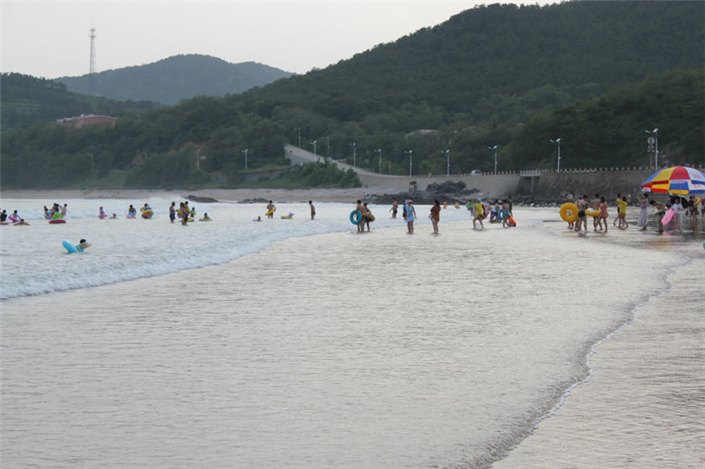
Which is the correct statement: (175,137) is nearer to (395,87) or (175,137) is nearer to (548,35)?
(395,87)

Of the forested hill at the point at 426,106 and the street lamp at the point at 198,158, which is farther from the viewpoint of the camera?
the street lamp at the point at 198,158

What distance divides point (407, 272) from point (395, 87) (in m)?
178

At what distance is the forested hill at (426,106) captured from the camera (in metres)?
144

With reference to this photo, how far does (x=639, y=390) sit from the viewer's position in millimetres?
6324

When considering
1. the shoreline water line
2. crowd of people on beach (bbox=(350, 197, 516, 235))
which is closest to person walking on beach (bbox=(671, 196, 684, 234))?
crowd of people on beach (bbox=(350, 197, 516, 235))

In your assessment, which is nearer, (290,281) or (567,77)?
(290,281)

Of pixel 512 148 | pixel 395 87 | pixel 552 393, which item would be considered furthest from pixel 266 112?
pixel 552 393

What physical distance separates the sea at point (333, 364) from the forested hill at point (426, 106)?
102 meters

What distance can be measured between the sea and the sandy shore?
83471 mm

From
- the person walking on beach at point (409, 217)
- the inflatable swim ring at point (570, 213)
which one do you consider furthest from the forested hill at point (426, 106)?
the person walking on beach at point (409, 217)

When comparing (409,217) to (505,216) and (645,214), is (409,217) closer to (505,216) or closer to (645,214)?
(505,216)

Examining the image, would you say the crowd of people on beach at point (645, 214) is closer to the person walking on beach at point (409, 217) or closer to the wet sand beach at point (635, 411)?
the person walking on beach at point (409, 217)

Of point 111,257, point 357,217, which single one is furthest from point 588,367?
point 357,217

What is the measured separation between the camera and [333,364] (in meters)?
7.40
